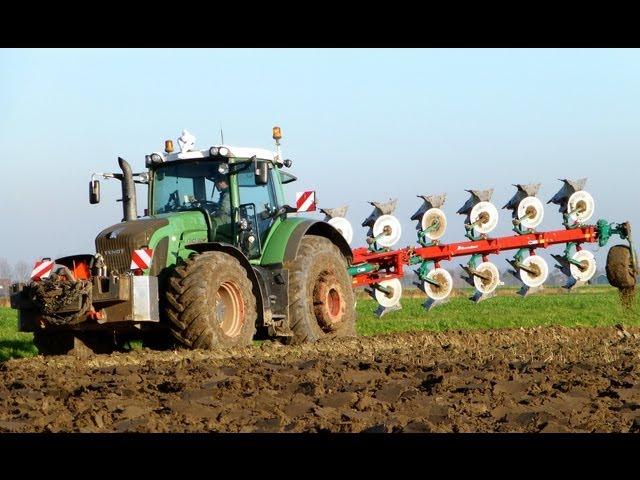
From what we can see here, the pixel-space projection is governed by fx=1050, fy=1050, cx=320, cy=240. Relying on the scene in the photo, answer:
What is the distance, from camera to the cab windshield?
11.1 meters

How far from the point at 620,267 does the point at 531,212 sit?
1636mm

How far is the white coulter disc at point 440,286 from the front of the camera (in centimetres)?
1530

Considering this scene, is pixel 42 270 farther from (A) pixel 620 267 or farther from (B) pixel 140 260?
(A) pixel 620 267

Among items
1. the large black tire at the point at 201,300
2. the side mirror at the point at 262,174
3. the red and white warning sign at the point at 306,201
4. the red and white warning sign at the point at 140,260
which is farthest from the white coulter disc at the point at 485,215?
the red and white warning sign at the point at 140,260

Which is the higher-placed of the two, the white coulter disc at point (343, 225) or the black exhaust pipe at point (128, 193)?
the black exhaust pipe at point (128, 193)

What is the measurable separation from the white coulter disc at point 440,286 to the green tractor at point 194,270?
337cm

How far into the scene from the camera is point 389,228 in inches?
587

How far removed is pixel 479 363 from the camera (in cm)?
842

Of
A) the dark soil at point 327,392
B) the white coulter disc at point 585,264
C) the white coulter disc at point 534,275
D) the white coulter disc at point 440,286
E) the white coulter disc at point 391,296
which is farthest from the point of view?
the white coulter disc at point 534,275

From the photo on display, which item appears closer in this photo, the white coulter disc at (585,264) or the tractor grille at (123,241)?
the tractor grille at (123,241)

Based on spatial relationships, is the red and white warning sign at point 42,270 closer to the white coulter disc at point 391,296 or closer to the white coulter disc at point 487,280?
the white coulter disc at point 391,296

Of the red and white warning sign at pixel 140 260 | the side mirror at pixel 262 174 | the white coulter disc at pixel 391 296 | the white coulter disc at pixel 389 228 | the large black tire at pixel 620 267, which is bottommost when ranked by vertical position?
the white coulter disc at pixel 391 296

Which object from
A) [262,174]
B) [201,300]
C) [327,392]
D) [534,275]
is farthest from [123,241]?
[534,275]
